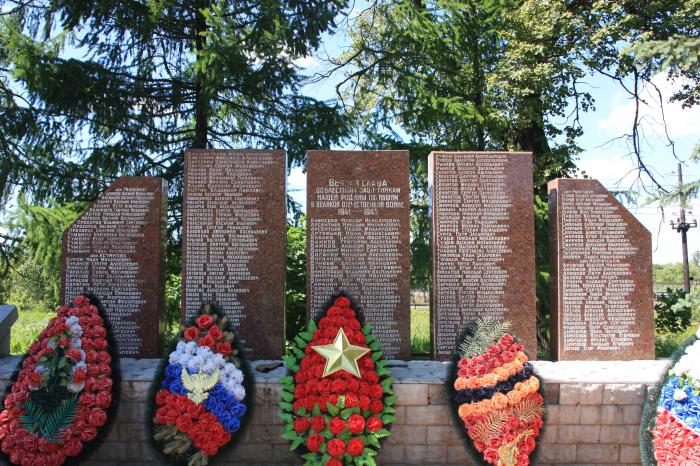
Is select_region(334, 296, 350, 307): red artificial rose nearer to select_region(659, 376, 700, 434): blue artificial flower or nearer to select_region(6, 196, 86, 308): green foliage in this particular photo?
select_region(659, 376, 700, 434): blue artificial flower

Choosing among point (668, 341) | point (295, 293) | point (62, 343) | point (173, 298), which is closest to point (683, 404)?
point (62, 343)

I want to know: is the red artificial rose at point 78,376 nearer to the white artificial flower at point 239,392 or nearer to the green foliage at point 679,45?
the white artificial flower at point 239,392

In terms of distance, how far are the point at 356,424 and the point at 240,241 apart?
8.70 ft

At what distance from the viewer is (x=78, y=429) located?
4320 mm

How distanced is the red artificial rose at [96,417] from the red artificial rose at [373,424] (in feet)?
6.41

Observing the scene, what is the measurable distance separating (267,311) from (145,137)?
4336mm

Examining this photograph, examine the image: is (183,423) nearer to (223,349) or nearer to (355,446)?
(223,349)

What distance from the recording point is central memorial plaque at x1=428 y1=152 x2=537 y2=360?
6.21 meters

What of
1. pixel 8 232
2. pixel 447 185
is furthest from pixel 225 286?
pixel 8 232

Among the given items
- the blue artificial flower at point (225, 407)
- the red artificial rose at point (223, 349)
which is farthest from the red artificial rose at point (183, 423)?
the red artificial rose at point (223, 349)

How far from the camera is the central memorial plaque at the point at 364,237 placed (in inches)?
242

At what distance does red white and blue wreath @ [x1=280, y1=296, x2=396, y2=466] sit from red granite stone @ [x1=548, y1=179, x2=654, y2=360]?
2568mm

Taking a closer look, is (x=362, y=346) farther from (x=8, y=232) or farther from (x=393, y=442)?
(x=8, y=232)

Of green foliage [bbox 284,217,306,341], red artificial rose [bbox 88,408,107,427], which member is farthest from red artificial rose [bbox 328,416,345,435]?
green foliage [bbox 284,217,306,341]
